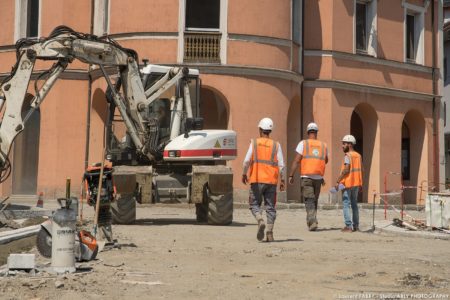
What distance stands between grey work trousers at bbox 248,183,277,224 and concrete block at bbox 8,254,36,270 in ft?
15.7

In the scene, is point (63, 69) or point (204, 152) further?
point (204, 152)

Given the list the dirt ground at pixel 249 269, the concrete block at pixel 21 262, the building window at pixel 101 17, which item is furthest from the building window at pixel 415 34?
the concrete block at pixel 21 262

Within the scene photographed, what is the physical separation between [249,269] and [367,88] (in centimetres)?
1983

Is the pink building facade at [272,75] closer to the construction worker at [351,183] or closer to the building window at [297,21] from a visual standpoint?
the building window at [297,21]

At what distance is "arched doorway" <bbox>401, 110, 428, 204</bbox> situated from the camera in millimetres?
29797

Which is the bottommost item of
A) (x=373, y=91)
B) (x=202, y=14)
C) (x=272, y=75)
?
(x=272, y=75)

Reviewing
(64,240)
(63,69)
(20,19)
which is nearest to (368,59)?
(20,19)

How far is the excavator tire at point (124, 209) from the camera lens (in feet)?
48.8

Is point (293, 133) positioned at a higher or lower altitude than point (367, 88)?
lower

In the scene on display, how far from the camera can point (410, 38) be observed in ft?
98.5

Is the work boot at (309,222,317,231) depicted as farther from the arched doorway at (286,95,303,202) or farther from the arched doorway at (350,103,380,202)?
the arched doorway at (350,103,380,202)

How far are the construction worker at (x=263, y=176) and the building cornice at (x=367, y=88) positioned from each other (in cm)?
1445

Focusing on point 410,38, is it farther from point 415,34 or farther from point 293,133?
point 293,133

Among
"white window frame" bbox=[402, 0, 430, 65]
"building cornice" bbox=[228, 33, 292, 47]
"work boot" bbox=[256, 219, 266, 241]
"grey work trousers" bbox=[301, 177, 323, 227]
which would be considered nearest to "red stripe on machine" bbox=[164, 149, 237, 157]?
"grey work trousers" bbox=[301, 177, 323, 227]
